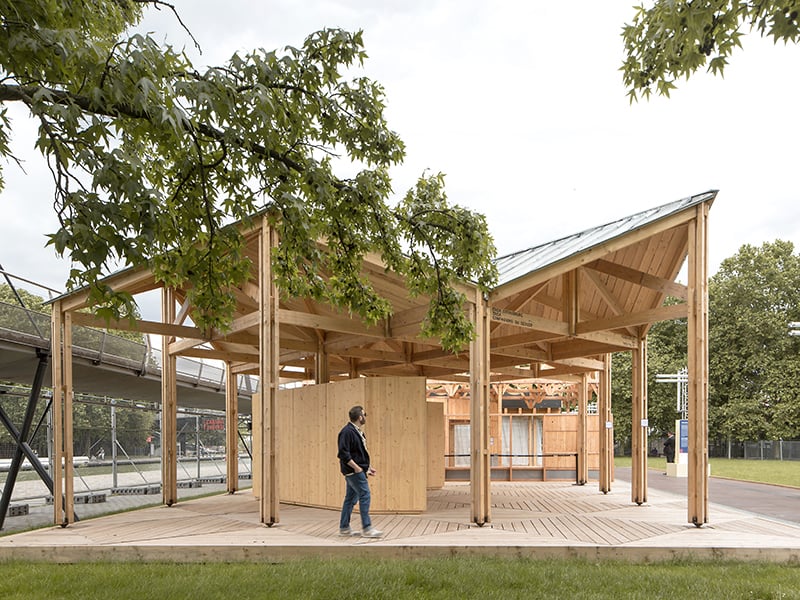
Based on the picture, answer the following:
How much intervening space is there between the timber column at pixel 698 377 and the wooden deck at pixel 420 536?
0.46 meters

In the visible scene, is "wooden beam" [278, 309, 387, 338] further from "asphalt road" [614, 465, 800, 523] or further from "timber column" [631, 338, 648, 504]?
"asphalt road" [614, 465, 800, 523]

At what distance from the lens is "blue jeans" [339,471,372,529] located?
31.7 feet

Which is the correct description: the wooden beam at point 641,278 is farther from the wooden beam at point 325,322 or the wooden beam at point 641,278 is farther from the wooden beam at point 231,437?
the wooden beam at point 231,437

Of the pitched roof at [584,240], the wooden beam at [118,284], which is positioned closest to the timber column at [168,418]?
the wooden beam at [118,284]

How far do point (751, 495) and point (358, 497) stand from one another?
13.2 m

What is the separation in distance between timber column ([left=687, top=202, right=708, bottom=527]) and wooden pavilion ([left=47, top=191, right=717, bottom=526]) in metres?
0.02

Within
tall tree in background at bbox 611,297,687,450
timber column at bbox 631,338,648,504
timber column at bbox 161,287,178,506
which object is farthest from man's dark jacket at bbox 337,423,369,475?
tall tree in background at bbox 611,297,687,450

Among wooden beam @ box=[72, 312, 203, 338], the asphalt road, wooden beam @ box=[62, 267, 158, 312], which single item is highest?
wooden beam @ box=[62, 267, 158, 312]

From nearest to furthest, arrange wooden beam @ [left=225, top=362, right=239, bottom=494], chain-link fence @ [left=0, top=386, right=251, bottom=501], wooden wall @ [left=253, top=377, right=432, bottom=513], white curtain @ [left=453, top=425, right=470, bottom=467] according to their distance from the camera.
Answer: wooden wall @ [left=253, top=377, right=432, bottom=513], wooden beam @ [left=225, top=362, right=239, bottom=494], chain-link fence @ [left=0, top=386, right=251, bottom=501], white curtain @ [left=453, top=425, right=470, bottom=467]

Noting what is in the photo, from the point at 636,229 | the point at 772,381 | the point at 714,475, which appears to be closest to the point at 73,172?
the point at 636,229

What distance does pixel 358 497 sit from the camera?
977 centimetres

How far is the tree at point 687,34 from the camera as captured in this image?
16.7 ft

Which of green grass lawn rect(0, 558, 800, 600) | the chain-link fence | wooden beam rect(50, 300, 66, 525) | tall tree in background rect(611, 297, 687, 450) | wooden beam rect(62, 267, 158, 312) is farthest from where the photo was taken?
tall tree in background rect(611, 297, 687, 450)

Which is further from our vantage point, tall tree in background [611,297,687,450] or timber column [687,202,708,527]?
tall tree in background [611,297,687,450]
